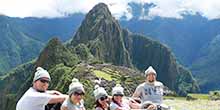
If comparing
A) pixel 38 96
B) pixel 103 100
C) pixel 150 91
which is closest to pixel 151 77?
pixel 150 91

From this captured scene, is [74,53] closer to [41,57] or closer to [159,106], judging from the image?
[41,57]

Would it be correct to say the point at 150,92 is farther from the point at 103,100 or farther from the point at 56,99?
the point at 56,99

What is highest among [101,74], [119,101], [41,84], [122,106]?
[101,74]

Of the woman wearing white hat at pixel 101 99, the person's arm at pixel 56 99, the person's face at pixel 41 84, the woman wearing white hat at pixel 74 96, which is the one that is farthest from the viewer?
the woman wearing white hat at pixel 101 99

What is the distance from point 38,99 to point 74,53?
128378 millimetres

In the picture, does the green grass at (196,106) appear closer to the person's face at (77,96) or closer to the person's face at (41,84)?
the person's face at (77,96)

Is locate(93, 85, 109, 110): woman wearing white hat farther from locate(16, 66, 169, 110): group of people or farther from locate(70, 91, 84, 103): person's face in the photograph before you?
locate(70, 91, 84, 103): person's face

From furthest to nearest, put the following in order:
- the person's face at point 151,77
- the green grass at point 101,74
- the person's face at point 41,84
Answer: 1. the green grass at point 101,74
2. the person's face at point 151,77
3. the person's face at point 41,84

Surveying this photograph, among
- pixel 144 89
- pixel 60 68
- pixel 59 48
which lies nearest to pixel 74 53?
pixel 59 48

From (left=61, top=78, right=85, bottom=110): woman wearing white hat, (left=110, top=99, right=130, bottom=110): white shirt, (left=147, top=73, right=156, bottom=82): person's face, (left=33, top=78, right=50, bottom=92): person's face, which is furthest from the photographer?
(left=147, top=73, right=156, bottom=82): person's face

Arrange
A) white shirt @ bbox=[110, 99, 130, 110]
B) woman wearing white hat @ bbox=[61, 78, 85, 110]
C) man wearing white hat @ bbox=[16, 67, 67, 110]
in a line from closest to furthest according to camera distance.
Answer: man wearing white hat @ bbox=[16, 67, 67, 110] → woman wearing white hat @ bbox=[61, 78, 85, 110] → white shirt @ bbox=[110, 99, 130, 110]

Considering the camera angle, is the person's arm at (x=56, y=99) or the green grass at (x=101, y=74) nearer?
the person's arm at (x=56, y=99)

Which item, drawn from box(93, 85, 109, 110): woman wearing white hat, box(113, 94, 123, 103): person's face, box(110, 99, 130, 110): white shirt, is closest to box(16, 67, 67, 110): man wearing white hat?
box(93, 85, 109, 110): woman wearing white hat

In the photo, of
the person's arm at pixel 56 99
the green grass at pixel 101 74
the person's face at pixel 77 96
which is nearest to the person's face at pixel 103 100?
the person's face at pixel 77 96
